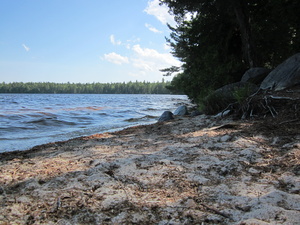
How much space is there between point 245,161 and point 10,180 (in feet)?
10.2

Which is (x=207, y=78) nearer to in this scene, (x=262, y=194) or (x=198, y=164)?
(x=198, y=164)

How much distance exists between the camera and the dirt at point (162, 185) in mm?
1891

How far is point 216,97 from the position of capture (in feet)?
29.5

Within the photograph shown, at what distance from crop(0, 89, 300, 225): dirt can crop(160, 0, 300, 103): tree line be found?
8130 mm

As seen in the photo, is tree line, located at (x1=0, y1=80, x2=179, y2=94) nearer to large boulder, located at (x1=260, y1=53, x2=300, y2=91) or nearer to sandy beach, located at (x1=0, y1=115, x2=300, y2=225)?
large boulder, located at (x1=260, y1=53, x2=300, y2=91)

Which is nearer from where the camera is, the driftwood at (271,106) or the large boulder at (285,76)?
the driftwood at (271,106)

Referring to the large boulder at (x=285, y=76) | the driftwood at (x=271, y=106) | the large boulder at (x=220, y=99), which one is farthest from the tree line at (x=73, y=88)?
the driftwood at (x=271, y=106)

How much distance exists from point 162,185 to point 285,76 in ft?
23.6

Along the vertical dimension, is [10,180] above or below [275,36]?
Result: below

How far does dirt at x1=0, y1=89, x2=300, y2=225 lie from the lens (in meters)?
1.89

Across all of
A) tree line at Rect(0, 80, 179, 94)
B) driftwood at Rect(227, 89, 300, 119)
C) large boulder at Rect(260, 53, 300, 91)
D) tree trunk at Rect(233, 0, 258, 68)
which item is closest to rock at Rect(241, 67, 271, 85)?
large boulder at Rect(260, 53, 300, 91)

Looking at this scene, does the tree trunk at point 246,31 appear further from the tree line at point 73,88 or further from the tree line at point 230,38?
the tree line at point 73,88

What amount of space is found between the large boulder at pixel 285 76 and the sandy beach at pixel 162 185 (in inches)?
158

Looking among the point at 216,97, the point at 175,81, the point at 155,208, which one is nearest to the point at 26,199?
the point at 155,208
